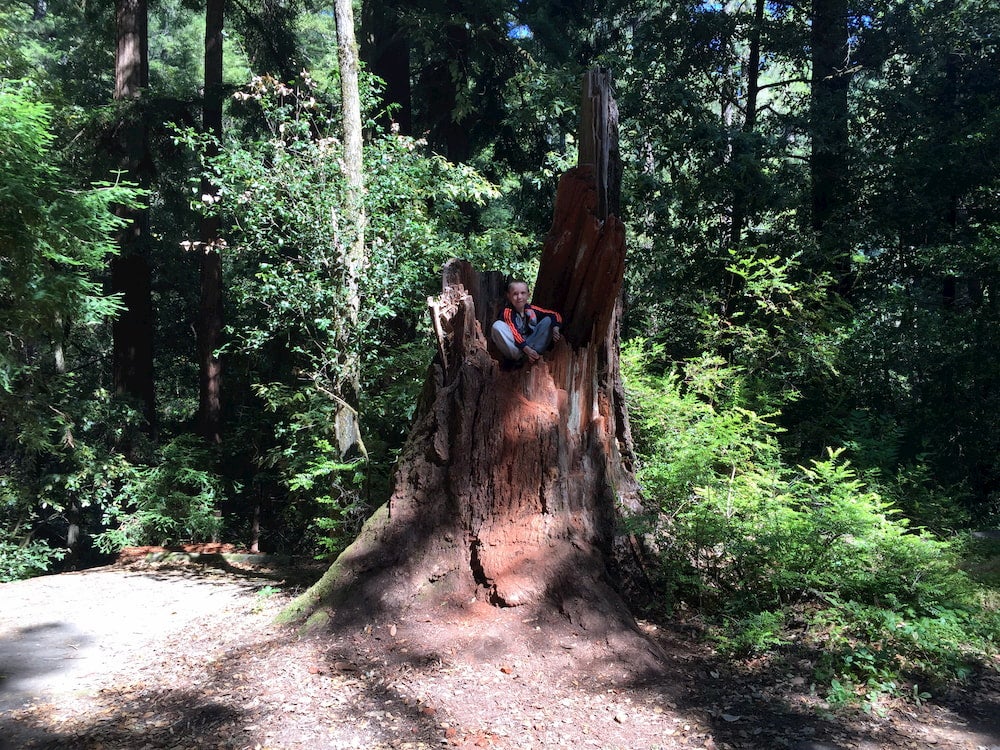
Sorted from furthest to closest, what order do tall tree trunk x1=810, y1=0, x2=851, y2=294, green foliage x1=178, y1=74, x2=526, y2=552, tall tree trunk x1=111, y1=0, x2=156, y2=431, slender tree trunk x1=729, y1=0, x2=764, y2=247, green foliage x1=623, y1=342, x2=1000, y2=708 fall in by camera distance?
tall tree trunk x1=111, y1=0, x2=156, y2=431
tall tree trunk x1=810, y1=0, x2=851, y2=294
slender tree trunk x1=729, y1=0, x2=764, y2=247
green foliage x1=178, y1=74, x2=526, y2=552
green foliage x1=623, y1=342, x2=1000, y2=708

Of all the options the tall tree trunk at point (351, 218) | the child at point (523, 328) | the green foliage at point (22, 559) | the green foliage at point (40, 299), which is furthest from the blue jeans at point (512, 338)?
the green foliage at point (22, 559)

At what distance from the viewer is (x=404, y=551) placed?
19.9ft

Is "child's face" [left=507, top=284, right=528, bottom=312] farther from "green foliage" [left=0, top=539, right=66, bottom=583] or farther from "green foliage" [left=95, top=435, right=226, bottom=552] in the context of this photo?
"green foliage" [left=0, top=539, right=66, bottom=583]

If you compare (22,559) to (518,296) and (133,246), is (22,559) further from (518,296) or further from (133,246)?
(518,296)

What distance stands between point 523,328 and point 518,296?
0.91ft

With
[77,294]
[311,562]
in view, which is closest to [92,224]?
[77,294]

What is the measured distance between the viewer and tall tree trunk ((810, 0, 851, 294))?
44.0 feet

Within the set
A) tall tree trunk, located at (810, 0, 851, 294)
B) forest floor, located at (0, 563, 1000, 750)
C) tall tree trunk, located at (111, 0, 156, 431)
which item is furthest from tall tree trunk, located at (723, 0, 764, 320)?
tall tree trunk, located at (111, 0, 156, 431)

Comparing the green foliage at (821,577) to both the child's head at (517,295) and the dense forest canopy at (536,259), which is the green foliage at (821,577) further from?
the child's head at (517,295)

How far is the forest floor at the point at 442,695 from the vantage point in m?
4.25

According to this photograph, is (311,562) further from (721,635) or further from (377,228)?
(721,635)

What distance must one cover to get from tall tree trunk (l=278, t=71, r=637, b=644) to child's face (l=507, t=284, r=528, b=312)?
328 millimetres

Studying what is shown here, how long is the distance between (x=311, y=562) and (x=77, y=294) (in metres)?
4.86

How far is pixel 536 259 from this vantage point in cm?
1466
